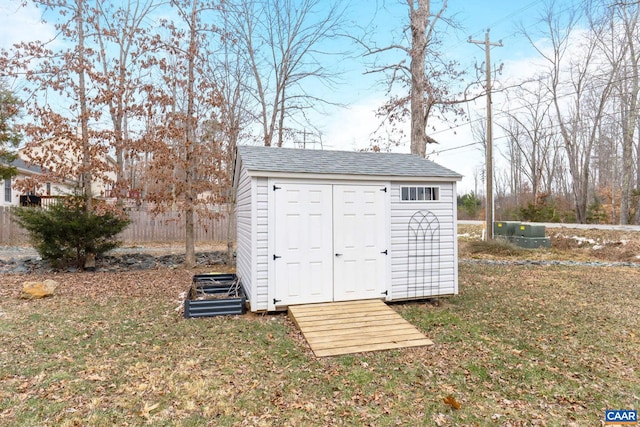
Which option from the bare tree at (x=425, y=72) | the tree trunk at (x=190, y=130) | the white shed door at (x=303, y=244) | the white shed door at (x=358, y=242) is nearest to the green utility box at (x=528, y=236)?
the bare tree at (x=425, y=72)

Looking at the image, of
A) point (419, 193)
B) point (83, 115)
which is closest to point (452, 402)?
point (419, 193)

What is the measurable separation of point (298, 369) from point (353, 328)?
127 centimetres

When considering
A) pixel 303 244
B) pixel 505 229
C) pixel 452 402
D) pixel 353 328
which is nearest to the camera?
pixel 452 402

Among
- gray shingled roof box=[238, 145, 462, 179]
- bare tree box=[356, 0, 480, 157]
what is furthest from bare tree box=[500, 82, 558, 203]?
gray shingled roof box=[238, 145, 462, 179]

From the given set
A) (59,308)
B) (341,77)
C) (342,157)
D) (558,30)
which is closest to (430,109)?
(341,77)

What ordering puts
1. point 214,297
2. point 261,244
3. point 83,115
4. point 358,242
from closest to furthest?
1. point 261,244
2. point 358,242
3. point 214,297
4. point 83,115

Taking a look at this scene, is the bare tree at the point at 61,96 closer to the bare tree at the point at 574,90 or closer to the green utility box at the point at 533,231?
the green utility box at the point at 533,231

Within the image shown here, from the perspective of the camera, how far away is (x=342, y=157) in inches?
260

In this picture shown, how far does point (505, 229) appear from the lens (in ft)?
47.1

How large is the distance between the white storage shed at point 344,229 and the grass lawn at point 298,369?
560 millimetres

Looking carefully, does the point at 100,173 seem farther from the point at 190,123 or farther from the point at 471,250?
the point at 471,250

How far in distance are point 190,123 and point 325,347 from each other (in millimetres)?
7669

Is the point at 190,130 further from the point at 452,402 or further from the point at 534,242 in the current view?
the point at 534,242

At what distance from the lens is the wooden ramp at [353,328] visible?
427cm
